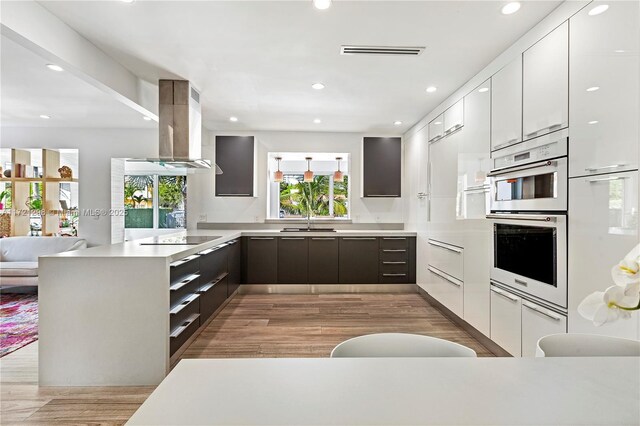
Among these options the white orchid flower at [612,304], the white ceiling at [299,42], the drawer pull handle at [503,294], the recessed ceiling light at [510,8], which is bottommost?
the drawer pull handle at [503,294]

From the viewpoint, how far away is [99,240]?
5469 mm

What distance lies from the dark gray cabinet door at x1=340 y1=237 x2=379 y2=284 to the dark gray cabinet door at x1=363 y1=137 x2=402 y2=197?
88 cm

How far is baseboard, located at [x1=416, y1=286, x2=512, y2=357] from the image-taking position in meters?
2.83

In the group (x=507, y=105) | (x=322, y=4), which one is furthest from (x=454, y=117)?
(x=322, y=4)

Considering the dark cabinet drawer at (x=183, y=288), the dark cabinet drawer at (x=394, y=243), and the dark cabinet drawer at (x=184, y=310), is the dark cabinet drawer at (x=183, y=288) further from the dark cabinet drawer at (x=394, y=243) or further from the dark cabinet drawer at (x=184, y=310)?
the dark cabinet drawer at (x=394, y=243)

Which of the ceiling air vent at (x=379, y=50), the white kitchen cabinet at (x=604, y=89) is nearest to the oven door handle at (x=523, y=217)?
the white kitchen cabinet at (x=604, y=89)

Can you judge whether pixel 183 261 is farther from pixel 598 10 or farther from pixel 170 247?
pixel 598 10

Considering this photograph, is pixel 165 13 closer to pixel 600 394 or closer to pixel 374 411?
pixel 374 411

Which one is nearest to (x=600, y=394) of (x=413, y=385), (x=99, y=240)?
(x=413, y=385)

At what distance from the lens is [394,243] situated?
5.05m

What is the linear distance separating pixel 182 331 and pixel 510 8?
10.7 feet

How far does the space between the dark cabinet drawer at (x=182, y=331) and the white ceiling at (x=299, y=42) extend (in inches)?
88.4

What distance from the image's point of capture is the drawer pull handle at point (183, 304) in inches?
101

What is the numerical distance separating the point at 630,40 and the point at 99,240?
256 inches
